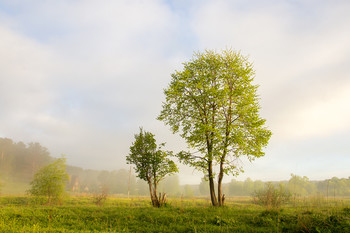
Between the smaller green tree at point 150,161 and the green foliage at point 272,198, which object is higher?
the smaller green tree at point 150,161

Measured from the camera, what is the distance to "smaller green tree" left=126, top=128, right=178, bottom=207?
21812 mm

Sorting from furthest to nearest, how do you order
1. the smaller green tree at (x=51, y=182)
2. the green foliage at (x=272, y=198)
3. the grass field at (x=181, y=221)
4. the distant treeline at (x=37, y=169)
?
1. the distant treeline at (x=37, y=169)
2. the smaller green tree at (x=51, y=182)
3. the green foliage at (x=272, y=198)
4. the grass field at (x=181, y=221)

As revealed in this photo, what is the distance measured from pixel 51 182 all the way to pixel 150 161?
21425 mm

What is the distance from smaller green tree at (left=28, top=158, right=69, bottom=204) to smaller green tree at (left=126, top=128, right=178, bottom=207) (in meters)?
18.5

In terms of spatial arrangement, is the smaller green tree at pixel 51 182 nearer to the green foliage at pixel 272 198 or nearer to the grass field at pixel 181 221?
the grass field at pixel 181 221

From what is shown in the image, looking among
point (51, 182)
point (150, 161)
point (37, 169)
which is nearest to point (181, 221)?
point (150, 161)

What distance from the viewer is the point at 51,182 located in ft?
107

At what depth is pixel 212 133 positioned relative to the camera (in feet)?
65.4

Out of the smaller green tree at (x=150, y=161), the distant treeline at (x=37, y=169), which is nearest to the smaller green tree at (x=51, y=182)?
the smaller green tree at (x=150, y=161)

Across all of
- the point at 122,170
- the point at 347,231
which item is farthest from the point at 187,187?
the point at 347,231

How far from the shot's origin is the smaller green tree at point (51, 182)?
107ft

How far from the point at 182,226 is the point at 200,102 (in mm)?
12277

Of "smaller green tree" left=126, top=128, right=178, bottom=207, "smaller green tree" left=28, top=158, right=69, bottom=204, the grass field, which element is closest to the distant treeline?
"smaller green tree" left=28, top=158, right=69, bottom=204

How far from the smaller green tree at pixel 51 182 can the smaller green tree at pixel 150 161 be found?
1850 centimetres
